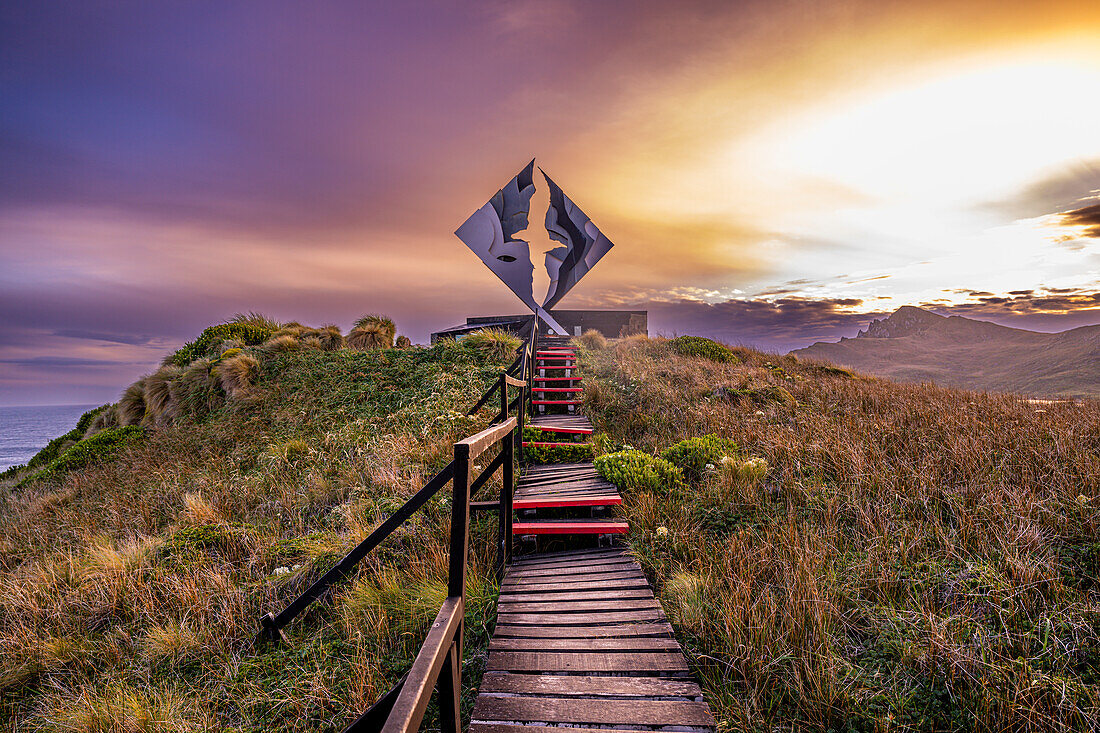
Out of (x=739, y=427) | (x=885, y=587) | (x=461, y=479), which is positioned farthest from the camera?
(x=739, y=427)

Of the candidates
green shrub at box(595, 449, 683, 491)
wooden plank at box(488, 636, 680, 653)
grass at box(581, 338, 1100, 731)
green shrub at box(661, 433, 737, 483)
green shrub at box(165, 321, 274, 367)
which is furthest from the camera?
green shrub at box(165, 321, 274, 367)

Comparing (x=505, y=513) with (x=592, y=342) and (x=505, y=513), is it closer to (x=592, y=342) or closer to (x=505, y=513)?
(x=505, y=513)

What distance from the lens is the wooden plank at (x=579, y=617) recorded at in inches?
121

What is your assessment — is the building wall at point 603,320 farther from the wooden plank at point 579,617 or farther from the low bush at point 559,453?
the wooden plank at point 579,617

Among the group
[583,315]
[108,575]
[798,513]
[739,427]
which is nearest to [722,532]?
[798,513]

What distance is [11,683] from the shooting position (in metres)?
3.36

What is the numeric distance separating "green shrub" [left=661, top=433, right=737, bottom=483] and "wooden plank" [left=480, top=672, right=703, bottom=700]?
321 centimetres

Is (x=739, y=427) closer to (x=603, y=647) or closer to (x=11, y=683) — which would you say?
(x=603, y=647)

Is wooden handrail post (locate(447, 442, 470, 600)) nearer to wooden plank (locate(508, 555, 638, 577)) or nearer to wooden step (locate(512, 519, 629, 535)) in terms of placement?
wooden plank (locate(508, 555, 638, 577))

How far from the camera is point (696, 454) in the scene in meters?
5.75

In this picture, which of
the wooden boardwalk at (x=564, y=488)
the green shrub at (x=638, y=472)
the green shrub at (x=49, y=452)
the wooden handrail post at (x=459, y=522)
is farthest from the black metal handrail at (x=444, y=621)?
the green shrub at (x=49, y=452)

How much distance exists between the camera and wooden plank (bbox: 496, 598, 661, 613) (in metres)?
3.21

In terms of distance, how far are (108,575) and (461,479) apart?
4473mm

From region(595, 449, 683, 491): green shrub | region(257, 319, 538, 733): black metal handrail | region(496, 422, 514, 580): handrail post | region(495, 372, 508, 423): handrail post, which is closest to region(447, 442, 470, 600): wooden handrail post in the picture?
region(257, 319, 538, 733): black metal handrail
